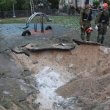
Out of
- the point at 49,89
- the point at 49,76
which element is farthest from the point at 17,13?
the point at 49,89

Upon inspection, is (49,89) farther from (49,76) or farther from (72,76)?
(72,76)

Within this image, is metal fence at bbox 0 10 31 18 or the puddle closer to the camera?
the puddle

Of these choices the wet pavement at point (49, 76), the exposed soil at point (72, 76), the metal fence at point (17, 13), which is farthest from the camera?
the metal fence at point (17, 13)

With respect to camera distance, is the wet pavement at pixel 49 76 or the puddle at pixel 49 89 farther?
the puddle at pixel 49 89

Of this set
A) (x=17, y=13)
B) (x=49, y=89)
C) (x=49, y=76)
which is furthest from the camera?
(x=17, y=13)

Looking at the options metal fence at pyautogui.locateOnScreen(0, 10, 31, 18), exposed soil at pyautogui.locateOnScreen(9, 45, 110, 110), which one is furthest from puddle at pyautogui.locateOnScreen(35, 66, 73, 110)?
metal fence at pyautogui.locateOnScreen(0, 10, 31, 18)

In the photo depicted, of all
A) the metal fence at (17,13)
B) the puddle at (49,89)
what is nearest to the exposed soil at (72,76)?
the puddle at (49,89)

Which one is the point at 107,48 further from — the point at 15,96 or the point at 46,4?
the point at 46,4

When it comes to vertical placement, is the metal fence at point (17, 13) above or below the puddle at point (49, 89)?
below

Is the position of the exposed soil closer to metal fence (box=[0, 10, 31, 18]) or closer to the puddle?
the puddle

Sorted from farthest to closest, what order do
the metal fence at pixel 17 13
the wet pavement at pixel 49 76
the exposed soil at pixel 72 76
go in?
the metal fence at pixel 17 13 < the exposed soil at pixel 72 76 < the wet pavement at pixel 49 76

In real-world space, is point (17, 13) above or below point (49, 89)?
below

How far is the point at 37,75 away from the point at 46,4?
2148 inches

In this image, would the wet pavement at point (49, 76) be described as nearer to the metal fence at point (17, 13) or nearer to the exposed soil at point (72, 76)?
the exposed soil at point (72, 76)
